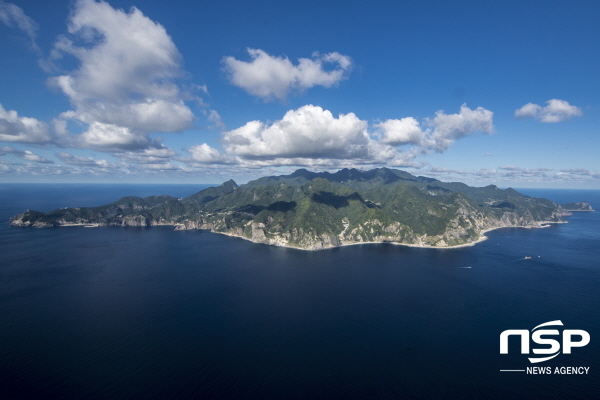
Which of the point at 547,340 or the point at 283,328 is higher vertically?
the point at 283,328

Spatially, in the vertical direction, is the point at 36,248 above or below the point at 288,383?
above

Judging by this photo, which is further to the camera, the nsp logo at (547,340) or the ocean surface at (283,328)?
the nsp logo at (547,340)

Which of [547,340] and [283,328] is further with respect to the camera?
[283,328]

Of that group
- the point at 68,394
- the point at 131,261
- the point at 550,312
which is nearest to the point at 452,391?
the point at 550,312

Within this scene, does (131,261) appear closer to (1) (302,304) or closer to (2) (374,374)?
(1) (302,304)
